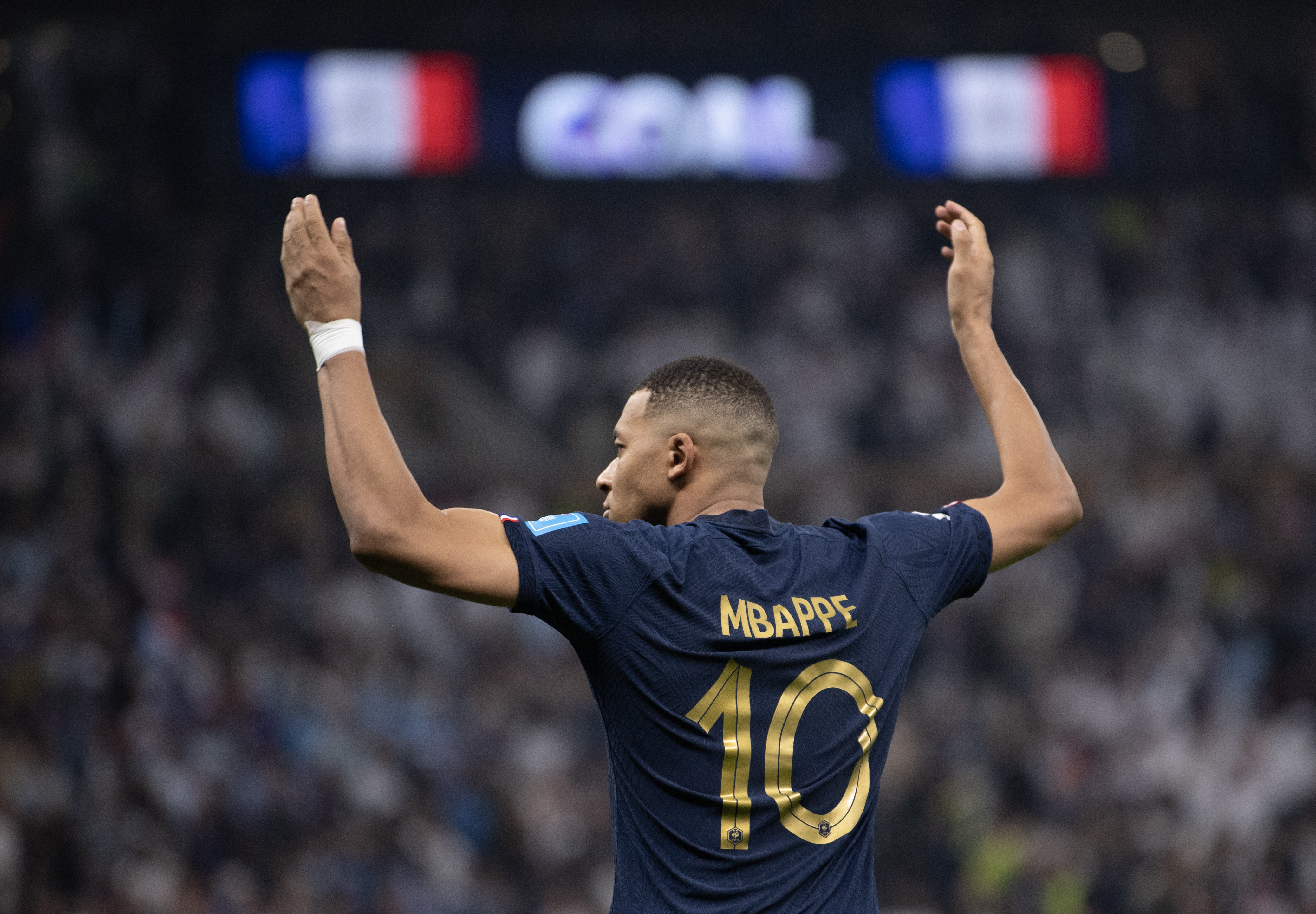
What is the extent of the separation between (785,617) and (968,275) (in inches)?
35.3

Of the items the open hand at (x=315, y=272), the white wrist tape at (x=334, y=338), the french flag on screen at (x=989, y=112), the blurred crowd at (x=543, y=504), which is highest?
the french flag on screen at (x=989, y=112)

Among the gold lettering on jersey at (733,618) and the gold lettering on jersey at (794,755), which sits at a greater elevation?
the gold lettering on jersey at (733,618)

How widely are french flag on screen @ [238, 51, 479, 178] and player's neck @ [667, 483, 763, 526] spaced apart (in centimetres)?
1090

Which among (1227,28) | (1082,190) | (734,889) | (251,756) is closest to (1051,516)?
(734,889)

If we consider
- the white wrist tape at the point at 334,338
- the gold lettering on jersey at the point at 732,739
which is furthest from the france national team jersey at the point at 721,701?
the white wrist tape at the point at 334,338

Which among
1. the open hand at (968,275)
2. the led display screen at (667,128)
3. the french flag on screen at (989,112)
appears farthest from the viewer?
the french flag on screen at (989,112)

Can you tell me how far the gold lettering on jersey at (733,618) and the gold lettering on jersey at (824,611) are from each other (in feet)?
0.44

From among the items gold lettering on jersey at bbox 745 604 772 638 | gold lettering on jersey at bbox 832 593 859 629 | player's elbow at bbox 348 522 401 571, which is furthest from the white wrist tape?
gold lettering on jersey at bbox 832 593 859 629

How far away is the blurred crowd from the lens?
361 inches

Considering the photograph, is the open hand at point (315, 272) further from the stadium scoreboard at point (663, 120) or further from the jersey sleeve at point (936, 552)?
the stadium scoreboard at point (663, 120)

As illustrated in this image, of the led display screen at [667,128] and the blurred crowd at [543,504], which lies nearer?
the blurred crowd at [543,504]

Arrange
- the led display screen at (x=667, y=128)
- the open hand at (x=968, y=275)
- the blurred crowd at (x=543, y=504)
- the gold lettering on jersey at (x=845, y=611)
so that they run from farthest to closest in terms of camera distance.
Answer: the led display screen at (x=667, y=128)
the blurred crowd at (x=543, y=504)
the open hand at (x=968, y=275)
the gold lettering on jersey at (x=845, y=611)

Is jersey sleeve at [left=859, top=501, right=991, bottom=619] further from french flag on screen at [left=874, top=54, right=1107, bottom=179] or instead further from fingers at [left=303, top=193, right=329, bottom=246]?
french flag on screen at [left=874, top=54, right=1107, bottom=179]

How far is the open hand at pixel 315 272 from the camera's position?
2006 mm
